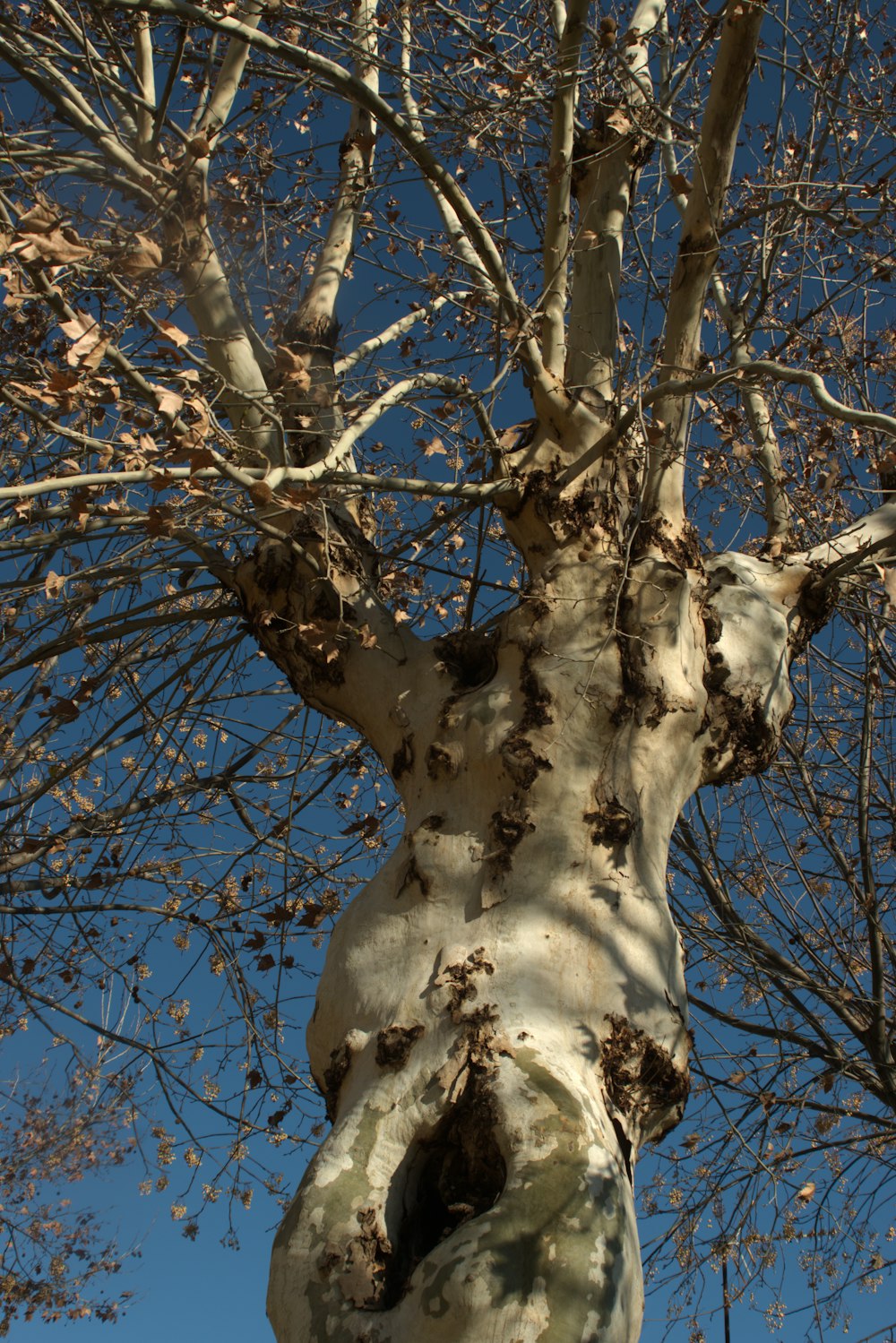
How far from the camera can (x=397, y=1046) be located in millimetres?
2309

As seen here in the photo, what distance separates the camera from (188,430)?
268 centimetres

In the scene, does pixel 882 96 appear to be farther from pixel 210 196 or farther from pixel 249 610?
pixel 249 610

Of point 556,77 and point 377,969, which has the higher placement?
point 556,77

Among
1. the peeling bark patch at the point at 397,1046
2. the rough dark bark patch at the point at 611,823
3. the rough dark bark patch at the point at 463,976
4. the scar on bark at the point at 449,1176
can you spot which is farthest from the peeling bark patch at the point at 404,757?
the scar on bark at the point at 449,1176

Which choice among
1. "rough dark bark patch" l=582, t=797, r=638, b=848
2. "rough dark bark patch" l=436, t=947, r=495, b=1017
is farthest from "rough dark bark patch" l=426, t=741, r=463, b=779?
"rough dark bark patch" l=436, t=947, r=495, b=1017

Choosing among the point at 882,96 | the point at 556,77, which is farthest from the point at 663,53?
the point at 556,77

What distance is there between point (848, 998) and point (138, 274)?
4.16 meters

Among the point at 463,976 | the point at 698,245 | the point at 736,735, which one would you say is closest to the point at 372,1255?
the point at 463,976

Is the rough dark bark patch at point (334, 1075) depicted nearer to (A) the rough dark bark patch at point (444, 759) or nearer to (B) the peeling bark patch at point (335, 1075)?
(B) the peeling bark patch at point (335, 1075)

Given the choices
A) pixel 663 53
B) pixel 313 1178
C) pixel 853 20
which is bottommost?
pixel 313 1178

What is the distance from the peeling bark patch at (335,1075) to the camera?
2426 mm

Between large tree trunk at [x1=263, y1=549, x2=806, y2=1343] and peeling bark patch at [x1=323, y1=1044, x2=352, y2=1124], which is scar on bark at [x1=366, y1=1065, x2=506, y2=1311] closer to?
large tree trunk at [x1=263, y1=549, x2=806, y2=1343]

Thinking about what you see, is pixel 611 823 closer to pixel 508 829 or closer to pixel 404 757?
pixel 508 829

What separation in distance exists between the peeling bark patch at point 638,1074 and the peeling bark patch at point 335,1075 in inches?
22.1
